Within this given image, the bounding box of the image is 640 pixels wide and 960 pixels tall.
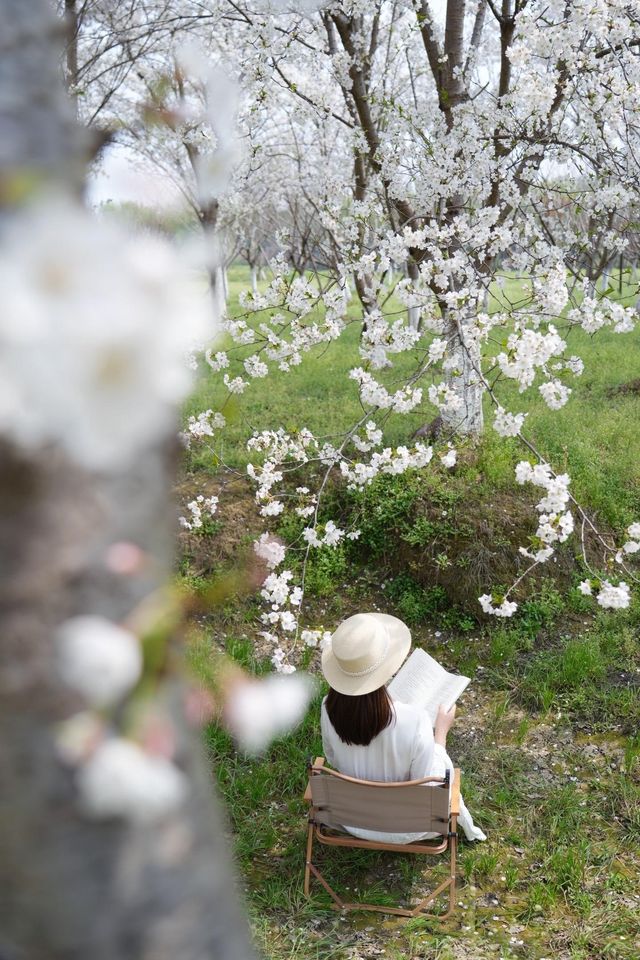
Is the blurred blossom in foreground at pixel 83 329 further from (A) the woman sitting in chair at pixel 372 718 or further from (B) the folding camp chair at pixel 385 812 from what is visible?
(B) the folding camp chair at pixel 385 812

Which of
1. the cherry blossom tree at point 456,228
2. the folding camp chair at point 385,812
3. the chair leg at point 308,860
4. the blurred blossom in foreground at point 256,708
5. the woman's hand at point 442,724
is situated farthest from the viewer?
the cherry blossom tree at point 456,228

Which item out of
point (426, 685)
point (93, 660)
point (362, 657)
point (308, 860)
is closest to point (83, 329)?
point (93, 660)

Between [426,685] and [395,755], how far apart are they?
1.99 ft

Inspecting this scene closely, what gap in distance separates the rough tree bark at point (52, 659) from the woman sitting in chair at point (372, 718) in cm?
203

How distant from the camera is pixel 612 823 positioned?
112 inches

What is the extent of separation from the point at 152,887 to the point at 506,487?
457 cm

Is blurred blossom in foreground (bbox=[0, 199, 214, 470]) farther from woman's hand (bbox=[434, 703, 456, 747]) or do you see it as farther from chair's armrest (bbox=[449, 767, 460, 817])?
woman's hand (bbox=[434, 703, 456, 747])

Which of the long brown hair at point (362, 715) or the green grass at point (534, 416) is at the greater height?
the green grass at point (534, 416)

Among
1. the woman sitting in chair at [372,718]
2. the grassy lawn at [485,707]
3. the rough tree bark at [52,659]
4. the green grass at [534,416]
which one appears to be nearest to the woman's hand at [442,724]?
the woman sitting in chair at [372,718]

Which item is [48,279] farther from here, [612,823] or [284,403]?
[284,403]

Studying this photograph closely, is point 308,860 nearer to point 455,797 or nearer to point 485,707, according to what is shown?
point 455,797

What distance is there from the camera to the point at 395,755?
255cm

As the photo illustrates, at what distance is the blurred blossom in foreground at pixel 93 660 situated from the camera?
0.38 metres

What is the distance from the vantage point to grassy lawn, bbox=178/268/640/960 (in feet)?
8.02
